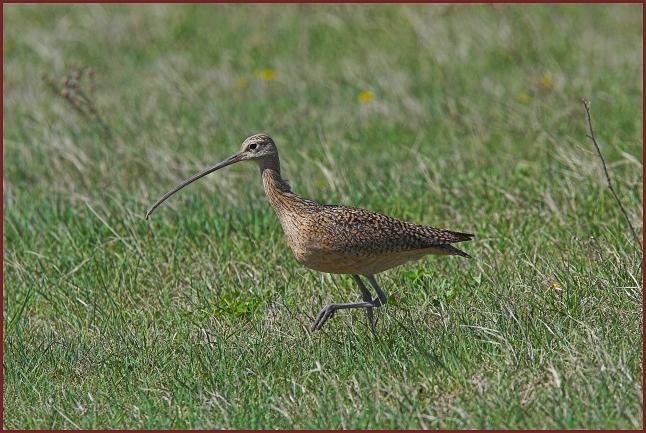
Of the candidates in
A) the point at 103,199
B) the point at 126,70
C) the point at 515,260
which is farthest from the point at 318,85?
the point at 515,260

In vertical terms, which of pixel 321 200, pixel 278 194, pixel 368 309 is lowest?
pixel 321 200

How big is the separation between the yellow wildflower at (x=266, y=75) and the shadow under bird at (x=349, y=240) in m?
4.94

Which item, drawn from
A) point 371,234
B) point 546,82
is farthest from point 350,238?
point 546,82

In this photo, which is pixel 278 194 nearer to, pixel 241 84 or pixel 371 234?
pixel 371 234

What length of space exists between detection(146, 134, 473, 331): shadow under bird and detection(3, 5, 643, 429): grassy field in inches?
11.5

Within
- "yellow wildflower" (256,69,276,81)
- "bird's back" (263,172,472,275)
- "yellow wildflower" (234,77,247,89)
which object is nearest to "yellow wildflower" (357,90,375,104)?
"yellow wildflower" (256,69,276,81)

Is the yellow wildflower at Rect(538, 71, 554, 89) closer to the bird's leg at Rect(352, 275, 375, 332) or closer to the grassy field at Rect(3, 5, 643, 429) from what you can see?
the grassy field at Rect(3, 5, 643, 429)

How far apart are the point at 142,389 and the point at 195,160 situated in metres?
3.73

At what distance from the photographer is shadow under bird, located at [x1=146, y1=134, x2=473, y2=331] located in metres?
6.08

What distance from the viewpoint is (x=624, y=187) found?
7.85m

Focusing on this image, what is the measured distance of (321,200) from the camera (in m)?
8.41

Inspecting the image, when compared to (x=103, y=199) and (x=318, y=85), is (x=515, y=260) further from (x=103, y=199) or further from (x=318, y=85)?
(x=318, y=85)

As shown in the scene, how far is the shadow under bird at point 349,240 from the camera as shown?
6078 millimetres

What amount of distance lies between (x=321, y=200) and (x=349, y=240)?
7.72ft
